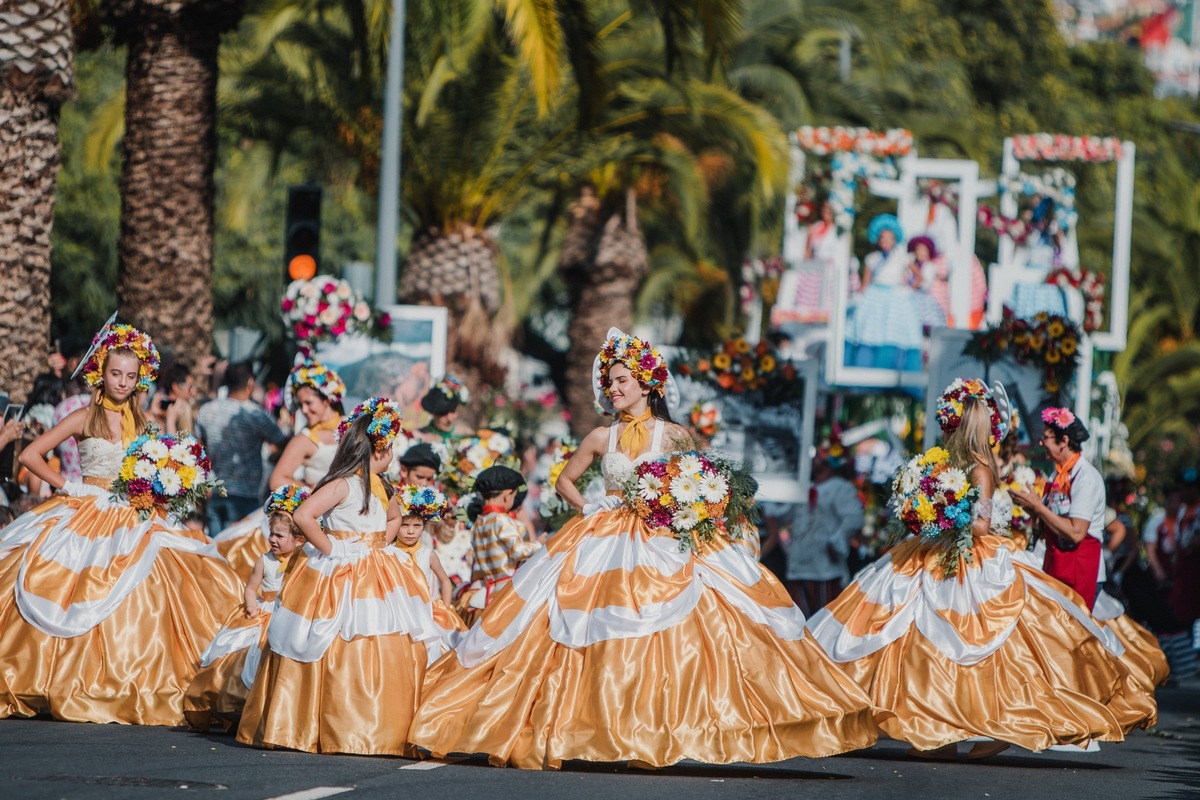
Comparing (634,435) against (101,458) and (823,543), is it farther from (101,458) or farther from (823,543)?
(823,543)

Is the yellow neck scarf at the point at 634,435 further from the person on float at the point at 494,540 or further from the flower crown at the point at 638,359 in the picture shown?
the person on float at the point at 494,540

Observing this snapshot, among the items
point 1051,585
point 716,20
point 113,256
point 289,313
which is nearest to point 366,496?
point 1051,585

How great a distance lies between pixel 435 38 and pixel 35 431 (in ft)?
29.7

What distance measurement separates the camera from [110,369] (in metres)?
10.3

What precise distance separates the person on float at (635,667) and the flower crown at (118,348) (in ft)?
9.65

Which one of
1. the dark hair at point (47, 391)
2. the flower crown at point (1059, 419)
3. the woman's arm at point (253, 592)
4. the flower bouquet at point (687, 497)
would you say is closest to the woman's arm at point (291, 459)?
the woman's arm at point (253, 592)

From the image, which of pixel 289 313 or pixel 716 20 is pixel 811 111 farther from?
pixel 289 313

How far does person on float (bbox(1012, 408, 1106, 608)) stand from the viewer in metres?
10.5

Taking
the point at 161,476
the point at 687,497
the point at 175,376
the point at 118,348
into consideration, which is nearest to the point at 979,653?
the point at 687,497

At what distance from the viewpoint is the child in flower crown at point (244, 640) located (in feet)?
29.8

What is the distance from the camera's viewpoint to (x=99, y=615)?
953 cm

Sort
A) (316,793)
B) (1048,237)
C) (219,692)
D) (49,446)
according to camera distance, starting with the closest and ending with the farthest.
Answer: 1. (316,793)
2. (219,692)
3. (49,446)
4. (1048,237)

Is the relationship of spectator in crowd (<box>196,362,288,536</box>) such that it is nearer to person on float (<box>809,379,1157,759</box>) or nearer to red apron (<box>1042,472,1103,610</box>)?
person on float (<box>809,379,1157,759</box>)

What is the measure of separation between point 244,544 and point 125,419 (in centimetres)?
119
